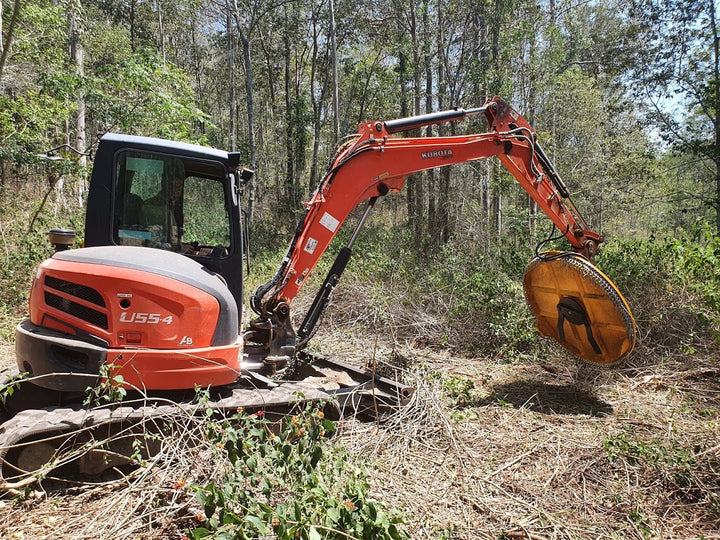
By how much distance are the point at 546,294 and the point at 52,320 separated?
15.9 ft

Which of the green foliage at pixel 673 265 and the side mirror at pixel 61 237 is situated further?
the green foliage at pixel 673 265

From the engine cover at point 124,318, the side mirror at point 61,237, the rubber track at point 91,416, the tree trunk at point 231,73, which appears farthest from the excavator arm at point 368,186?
the tree trunk at point 231,73

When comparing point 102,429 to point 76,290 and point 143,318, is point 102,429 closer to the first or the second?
point 143,318

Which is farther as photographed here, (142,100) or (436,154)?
(142,100)

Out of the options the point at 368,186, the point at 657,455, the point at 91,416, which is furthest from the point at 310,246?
the point at 657,455

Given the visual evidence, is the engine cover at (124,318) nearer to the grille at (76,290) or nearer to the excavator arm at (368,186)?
the grille at (76,290)

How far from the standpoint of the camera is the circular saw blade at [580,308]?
4.68 meters

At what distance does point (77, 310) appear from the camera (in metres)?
3.37

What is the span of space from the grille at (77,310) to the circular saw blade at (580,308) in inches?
171

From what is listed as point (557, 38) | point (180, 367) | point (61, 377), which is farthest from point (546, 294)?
point (557, 38)

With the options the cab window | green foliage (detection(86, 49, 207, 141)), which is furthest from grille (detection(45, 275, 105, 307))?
green foliage (detection(86, 49, 207, 141))

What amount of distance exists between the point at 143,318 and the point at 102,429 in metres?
0.77

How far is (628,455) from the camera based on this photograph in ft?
12.2

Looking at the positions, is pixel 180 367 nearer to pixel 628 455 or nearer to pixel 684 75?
pixel 628 455
